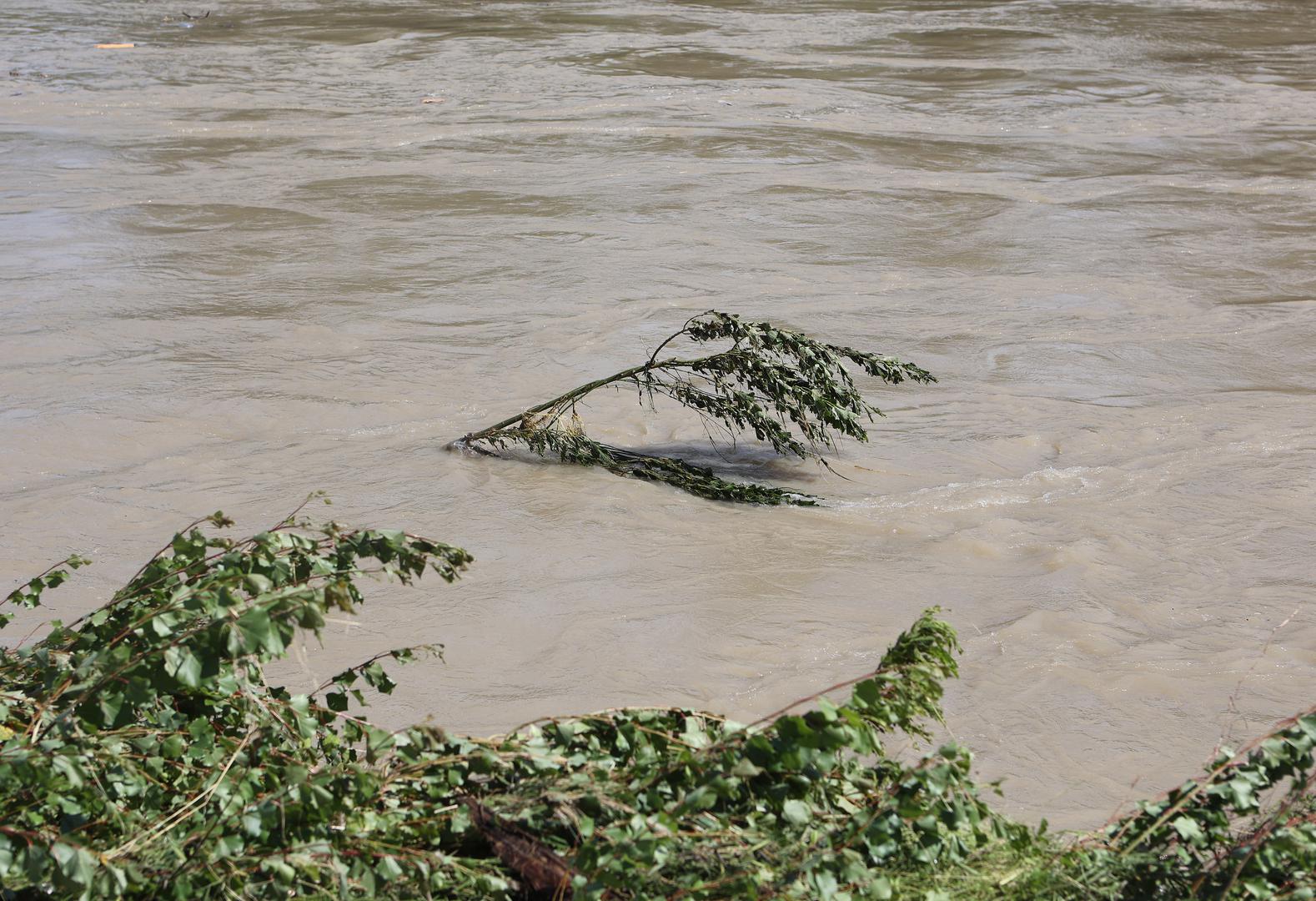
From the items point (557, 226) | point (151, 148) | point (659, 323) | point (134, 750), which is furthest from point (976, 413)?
point (151, 148)

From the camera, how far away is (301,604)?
2459 mm

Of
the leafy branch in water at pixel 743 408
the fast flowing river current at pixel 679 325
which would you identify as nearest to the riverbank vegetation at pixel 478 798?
the fast flowing river current at pixel 679 325

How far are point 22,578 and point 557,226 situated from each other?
5.89 m

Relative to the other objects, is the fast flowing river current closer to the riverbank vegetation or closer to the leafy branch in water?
the leafy branch in water

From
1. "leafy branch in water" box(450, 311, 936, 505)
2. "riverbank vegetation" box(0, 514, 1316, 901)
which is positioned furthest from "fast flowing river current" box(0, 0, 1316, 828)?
"riverbank vegetation" box(0, 514, 1316, 901)

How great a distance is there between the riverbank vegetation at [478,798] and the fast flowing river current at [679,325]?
102 cm

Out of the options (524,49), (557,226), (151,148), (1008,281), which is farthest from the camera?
(524,49)

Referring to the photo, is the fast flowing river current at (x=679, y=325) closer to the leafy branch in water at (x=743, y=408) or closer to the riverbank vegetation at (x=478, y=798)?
the leafy branch in water at (x=743, y=408)

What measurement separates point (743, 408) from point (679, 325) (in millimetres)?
2323

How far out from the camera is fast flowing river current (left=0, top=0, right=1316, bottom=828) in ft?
15.1

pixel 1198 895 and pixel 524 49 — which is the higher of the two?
pixel 524 49

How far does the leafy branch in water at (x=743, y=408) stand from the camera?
18.9 feet

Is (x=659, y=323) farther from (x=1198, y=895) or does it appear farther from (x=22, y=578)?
(x=1198, y=895)

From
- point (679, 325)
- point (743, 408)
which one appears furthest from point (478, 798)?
point (679, 325)
